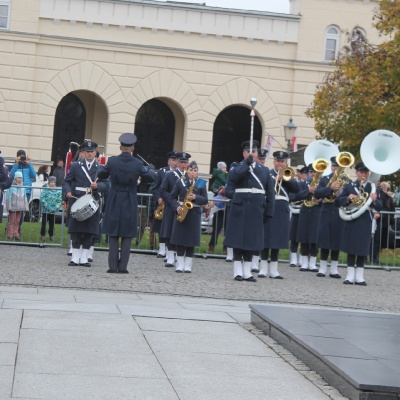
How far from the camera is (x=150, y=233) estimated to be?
22422 mm

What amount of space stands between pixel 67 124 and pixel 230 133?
5617 mm

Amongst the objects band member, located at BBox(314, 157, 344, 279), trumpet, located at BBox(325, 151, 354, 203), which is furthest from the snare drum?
trumpet, located at BBox(325, 151, 354, 203)

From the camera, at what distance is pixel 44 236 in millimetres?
22312

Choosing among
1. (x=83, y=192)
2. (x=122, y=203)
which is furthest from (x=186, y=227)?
(x=83, y=192)

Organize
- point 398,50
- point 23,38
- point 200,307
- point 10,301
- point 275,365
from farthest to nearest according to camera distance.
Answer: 1. point 23,38
2. point 398,50
3. point 200,307
4. point 10,301
5. point 275,365

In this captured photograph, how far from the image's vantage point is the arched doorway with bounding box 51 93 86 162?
4097cm

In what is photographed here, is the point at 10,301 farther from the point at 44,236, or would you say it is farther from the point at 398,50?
the point at 398,50

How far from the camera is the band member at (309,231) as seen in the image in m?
20.7

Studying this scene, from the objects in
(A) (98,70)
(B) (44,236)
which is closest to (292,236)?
(B) (44,236)

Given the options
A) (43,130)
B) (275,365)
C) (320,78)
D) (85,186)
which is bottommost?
(275,365)

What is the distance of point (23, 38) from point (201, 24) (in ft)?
19.2

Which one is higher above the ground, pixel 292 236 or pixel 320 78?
pixel 320 78

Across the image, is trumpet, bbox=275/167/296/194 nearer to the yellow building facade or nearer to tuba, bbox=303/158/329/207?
tuba, bbox=303/158/329/207

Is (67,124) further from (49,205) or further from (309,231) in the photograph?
(309,231)
